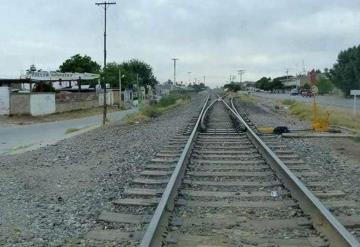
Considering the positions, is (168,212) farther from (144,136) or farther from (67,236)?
(144,136)

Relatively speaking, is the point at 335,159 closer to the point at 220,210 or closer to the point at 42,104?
the point at 220,210

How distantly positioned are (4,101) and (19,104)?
1.20 m

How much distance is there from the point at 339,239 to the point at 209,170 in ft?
17.0

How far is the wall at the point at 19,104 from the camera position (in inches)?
1690

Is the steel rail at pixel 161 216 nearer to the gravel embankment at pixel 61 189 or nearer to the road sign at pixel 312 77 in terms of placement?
the gravel embankment at pixel 61 189

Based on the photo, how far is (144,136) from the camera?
19484mm

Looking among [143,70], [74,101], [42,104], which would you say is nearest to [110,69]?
[143,70]

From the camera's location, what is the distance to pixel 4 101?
140ft

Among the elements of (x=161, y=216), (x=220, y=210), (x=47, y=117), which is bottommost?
(x=47, y=117)

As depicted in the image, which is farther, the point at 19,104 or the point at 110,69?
the point at 110,69

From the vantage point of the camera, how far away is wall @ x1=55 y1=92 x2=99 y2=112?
161 feet

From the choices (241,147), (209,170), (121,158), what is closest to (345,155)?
(241,147)

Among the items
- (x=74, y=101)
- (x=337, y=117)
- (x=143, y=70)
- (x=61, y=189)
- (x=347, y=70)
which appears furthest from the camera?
(x=143, y=70)

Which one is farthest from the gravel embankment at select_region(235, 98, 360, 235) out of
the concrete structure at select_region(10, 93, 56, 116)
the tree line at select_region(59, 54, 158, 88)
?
the tree line at select_region(59, 54, 158, 88)
